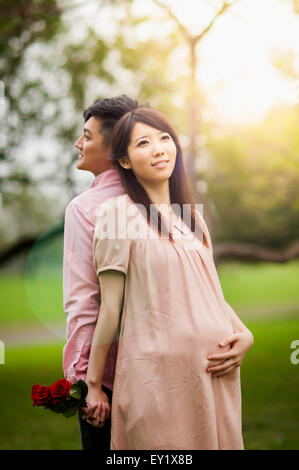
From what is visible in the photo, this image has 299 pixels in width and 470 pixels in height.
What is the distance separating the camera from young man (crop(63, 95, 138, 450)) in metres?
2.13

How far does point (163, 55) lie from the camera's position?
29.6 ft

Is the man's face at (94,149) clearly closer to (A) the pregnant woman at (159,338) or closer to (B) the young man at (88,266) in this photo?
(B) the young man at (88,266)

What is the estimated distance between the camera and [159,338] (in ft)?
6.70

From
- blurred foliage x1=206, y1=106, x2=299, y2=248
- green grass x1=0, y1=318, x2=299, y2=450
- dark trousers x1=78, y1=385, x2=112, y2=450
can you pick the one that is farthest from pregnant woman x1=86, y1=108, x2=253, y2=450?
blurred foliage x1=206, y1=106, x2=299, y2=248

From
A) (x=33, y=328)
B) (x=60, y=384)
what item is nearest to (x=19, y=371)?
(x=60, y=384)

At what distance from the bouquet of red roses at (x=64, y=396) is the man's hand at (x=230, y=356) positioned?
18.5 inches

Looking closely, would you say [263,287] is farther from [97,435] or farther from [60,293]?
[97,435]

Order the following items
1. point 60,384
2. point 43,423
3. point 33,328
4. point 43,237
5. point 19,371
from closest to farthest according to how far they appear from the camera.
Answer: point 60,384 < point 43,423 < point 43,237 < point 19,371 < point 33,328

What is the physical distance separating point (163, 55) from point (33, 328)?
17.9 metres

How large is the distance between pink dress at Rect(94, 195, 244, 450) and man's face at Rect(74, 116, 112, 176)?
15.1 inches

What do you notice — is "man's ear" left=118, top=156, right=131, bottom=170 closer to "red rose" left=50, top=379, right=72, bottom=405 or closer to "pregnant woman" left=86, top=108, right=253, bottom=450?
"pregnant woman" left=86, top=108, right=253, bottom=450

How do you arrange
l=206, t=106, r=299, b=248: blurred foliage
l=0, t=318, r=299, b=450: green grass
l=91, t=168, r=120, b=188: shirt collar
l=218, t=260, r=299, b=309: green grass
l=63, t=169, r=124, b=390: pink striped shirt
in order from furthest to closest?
l=218, t=260, r=299, b=309: green grass → l=206, t=106, r=299, b=248: blurred foliage → l=0, t=318, r=299, b=450: green grass → l=91, t=168, r=120, b=188: shirt collar → l=63, t=169, r=124, b=390: pink striped shirt

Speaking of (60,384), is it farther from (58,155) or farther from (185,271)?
(58,155)

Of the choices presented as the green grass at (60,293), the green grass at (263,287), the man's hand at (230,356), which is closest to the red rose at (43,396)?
the man's hand at (230,356)
